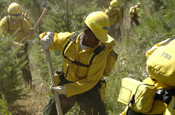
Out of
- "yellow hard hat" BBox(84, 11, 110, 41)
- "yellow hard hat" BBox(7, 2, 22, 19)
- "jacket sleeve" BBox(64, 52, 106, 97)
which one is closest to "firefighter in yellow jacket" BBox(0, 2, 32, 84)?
"yellow hard hat" BBox(7, 2, 22, 19)

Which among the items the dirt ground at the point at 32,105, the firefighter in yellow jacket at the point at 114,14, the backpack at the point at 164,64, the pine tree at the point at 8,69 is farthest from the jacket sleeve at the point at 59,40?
the firefighter in yellow jacket at the point at 114,14

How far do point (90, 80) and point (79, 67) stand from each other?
248mm

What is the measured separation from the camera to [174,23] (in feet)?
11.5

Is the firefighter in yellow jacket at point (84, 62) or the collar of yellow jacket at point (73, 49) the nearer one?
the firefighter in yellow jacket at point (84, 62)

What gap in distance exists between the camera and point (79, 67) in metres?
2.39

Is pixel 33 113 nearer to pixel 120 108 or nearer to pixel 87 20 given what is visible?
pixel 120 108

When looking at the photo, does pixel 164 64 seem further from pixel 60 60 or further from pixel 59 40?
pixel 60 60

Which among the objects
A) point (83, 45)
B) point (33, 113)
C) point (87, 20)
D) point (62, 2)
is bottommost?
point (33, 113)

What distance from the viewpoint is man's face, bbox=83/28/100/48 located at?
2197mm

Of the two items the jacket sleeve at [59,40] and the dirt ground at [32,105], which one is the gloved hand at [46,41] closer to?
the jacket sleeve at [59,40]

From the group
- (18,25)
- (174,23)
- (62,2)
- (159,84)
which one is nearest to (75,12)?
(62,2)

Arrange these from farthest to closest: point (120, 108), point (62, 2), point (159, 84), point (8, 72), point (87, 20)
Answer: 1. point (62, 2)
2. point (120, 108)
3. point (8, 72)
4. point (87, 20)
5. point (159, 84)

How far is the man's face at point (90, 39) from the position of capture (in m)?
2.20

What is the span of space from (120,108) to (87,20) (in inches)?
71.4
